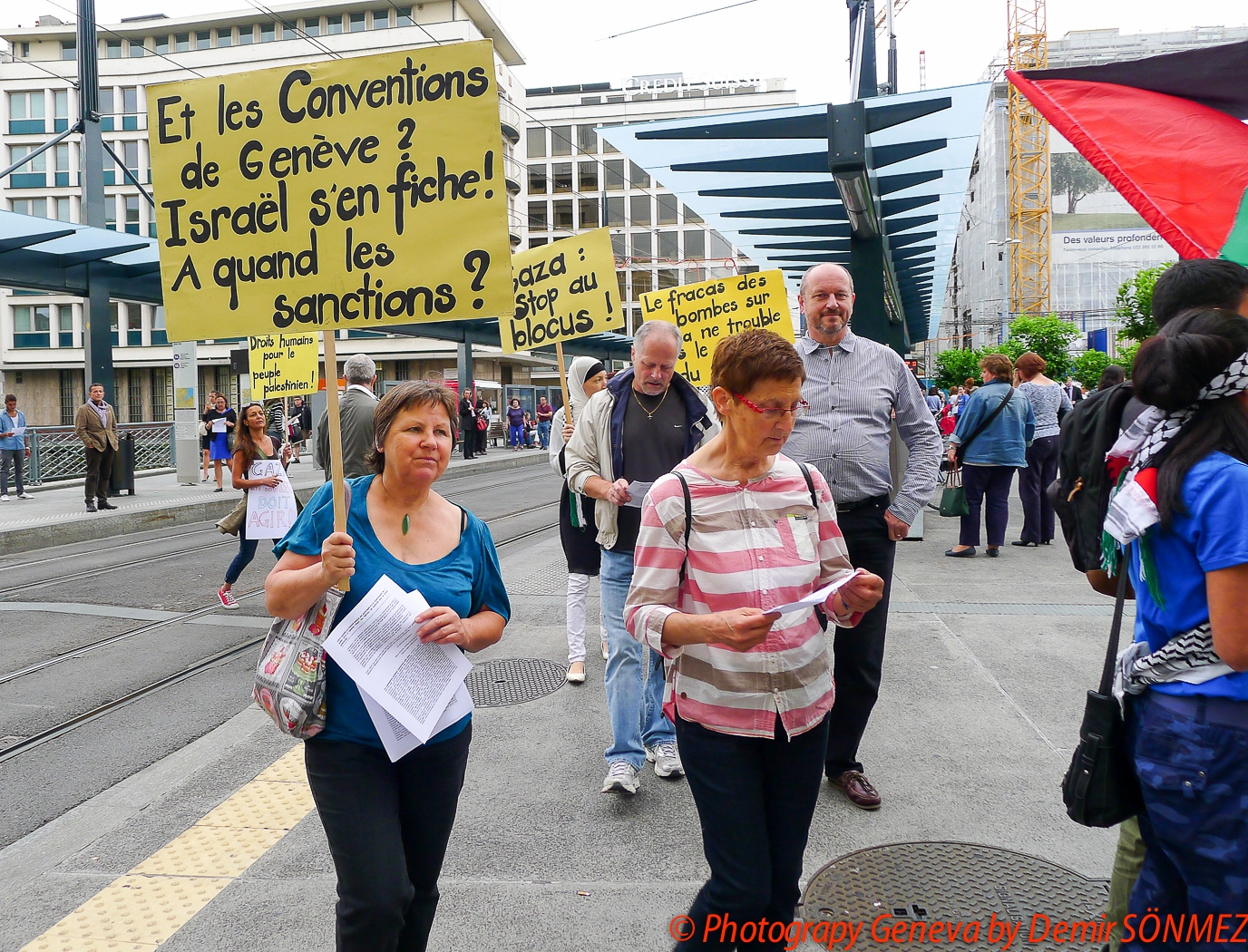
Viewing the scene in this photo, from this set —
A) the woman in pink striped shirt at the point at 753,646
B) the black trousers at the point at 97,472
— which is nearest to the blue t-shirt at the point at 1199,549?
the woman in pink striped shirt at the point at 753,646

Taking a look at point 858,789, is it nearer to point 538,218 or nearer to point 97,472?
point 97,472

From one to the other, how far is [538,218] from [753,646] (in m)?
81.0

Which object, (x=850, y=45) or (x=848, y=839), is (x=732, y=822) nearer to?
(x=848, y=839)

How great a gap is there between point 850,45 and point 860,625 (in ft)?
22.9

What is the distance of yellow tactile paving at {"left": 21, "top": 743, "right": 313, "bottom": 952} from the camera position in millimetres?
2904

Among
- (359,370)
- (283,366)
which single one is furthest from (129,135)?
(359,370)

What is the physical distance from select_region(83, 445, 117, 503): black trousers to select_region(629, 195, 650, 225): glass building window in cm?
6844

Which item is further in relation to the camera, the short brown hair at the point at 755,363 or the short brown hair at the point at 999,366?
the short brown hair at the point at 999,366

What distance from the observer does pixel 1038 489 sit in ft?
33.2

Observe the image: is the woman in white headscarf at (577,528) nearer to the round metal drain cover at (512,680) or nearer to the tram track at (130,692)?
the round metal drain cover at (512,680)

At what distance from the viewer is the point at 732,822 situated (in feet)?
7.27

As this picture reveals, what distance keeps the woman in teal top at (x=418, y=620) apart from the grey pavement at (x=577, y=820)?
69 centimetres

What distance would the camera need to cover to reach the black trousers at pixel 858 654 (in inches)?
147

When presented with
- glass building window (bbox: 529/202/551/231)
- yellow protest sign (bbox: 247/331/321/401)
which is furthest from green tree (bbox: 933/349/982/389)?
glass building window (bbox: 529/202/551/231)
